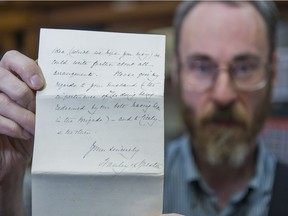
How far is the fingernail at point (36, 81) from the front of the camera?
57 centimetres

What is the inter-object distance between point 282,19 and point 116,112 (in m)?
1.00

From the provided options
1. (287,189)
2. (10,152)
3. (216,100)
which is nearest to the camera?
(10,152)

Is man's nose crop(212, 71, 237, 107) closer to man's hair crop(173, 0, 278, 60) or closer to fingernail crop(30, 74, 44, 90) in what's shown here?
man's hair crop(173, 0, 278, 60)

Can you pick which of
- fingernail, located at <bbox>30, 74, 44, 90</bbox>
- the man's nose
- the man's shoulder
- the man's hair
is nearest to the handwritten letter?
fingernail, located at <bbox>30, 74, 44, 90</bbox>

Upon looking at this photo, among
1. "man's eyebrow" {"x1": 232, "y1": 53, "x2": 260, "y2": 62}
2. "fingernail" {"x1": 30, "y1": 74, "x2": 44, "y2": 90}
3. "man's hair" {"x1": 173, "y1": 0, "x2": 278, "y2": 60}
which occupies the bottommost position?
"fingernail" {"x1": 30, "y1": 74, "x2": 44, "y2": 90}

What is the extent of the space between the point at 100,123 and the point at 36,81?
0.34ft

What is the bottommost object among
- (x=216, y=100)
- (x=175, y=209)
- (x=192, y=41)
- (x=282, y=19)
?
(x=175, y=209)

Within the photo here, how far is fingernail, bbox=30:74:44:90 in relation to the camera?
0.57 m

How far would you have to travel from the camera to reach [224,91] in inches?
40.8

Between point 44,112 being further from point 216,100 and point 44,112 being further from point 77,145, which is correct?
point 216,100

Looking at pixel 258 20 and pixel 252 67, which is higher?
pixel 258 20

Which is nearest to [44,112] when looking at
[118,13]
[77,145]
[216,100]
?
[77,145]

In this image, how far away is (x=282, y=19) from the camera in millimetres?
1398

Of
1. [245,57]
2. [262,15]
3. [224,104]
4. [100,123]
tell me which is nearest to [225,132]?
[224,104]
